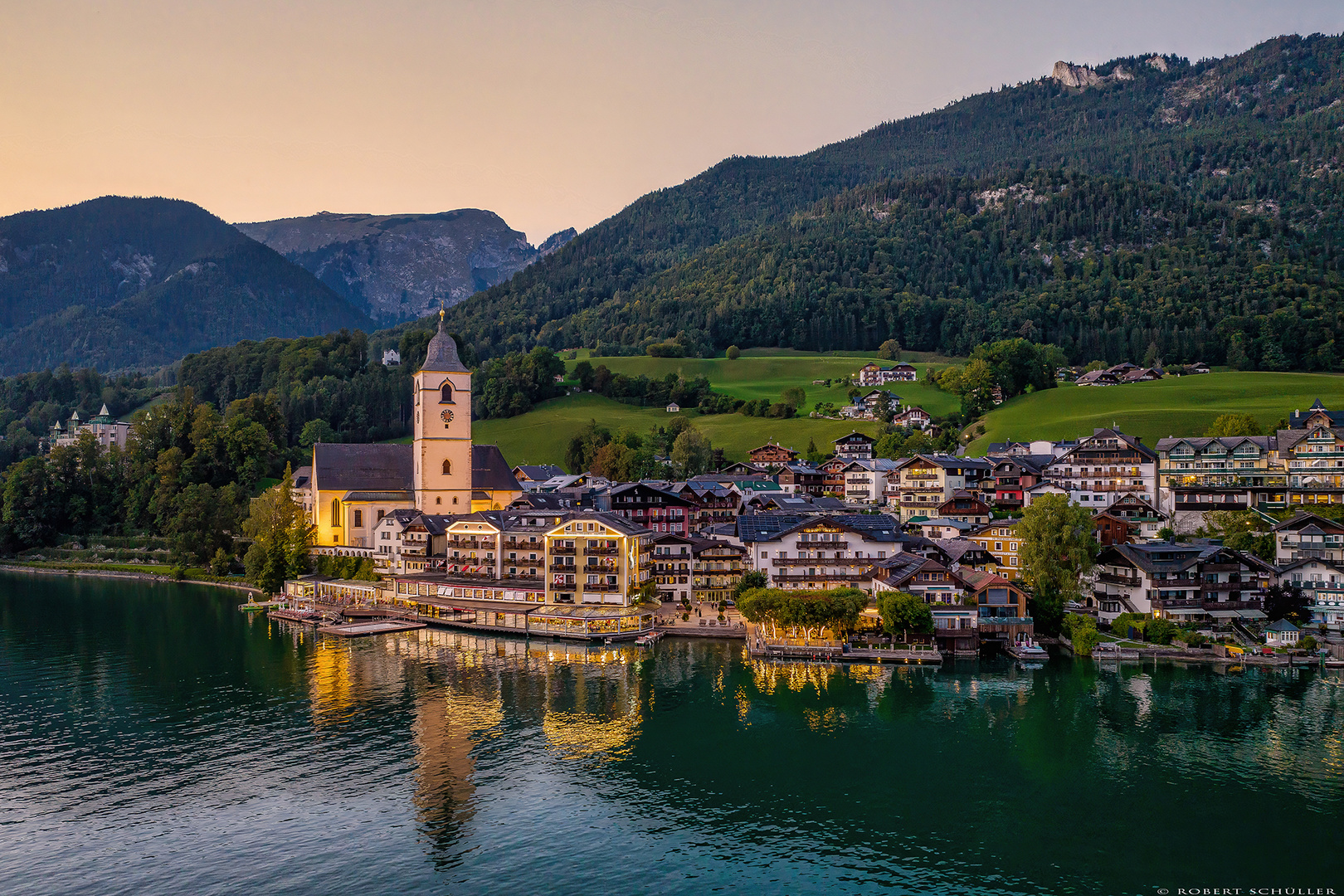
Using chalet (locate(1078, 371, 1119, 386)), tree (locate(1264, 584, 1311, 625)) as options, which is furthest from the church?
chalet (locate(1078, 371, 1119, 386))

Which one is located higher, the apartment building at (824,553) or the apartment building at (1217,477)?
the apartment building at (1217,477)

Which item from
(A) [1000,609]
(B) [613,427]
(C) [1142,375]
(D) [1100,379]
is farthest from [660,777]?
(C) [1142,375]

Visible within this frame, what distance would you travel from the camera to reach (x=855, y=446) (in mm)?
91938

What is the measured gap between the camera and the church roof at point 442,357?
70.8m

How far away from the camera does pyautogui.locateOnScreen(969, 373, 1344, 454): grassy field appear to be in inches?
3132

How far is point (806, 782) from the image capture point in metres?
30.0

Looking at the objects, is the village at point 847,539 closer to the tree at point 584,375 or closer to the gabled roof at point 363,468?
the gabled roof at point 363,468

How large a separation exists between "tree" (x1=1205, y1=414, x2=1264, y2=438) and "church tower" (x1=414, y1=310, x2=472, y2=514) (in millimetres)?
52652

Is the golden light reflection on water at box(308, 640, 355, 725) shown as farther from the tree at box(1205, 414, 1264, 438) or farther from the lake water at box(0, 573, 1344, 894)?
the tree at box(1205, 414, 1264, 438)

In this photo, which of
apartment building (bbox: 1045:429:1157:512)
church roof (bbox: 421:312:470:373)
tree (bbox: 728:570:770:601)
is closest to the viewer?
tree (bbox: 728:570:770:601)

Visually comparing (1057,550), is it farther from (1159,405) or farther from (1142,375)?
(1142,375)

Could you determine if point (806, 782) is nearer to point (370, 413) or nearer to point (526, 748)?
point (526, 748)

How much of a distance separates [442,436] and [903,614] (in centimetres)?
3828

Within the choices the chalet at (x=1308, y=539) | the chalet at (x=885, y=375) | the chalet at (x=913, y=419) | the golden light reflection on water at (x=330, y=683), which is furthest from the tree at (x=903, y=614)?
the chalet at (x=885, y=375)
